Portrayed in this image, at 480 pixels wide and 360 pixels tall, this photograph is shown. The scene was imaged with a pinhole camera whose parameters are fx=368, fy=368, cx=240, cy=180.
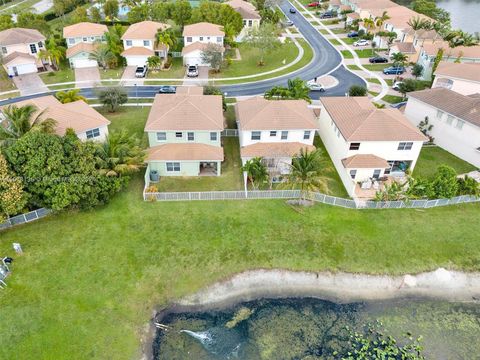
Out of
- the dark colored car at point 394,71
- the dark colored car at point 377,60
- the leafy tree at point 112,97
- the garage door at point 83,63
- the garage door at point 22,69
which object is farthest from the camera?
the dark colored car at point 377,60

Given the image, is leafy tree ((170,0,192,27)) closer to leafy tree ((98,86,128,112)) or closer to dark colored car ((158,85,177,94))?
dark colored car ((158,85,177,94))

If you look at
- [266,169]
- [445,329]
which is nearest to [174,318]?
[266,169]

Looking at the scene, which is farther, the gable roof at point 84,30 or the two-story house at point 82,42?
the gable roof at point 84,30

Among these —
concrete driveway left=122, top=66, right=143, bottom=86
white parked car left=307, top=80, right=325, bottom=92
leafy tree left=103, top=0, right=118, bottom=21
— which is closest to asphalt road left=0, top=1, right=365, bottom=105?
white parked car left=307, top=80, right=325, bottom=92

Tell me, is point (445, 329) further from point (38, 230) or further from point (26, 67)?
point (26, 67)

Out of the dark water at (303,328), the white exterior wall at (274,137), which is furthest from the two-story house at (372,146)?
the dark water at (303,328)

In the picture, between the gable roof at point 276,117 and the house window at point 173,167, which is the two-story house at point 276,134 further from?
the house window at point 173,167
